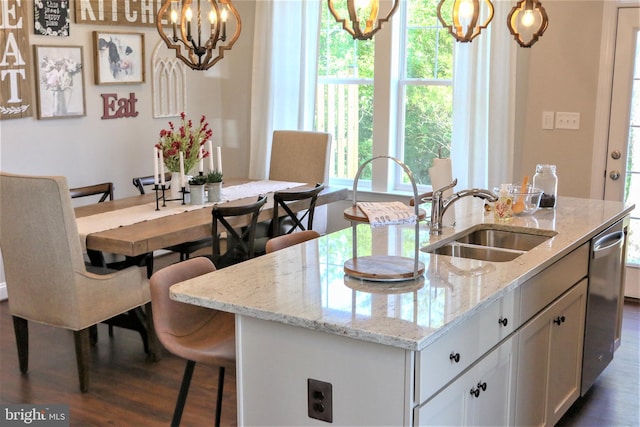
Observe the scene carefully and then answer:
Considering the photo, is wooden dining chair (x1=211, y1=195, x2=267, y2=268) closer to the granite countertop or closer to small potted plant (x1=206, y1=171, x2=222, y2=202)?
small potted plant (x1=206, y1=171, x2=222, y2=202)

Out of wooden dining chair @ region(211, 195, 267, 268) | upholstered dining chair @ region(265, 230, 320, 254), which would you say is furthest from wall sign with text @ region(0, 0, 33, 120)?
upholstered dining chair @ region(265, 230, 320, 254)

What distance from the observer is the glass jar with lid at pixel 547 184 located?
3.87 meters

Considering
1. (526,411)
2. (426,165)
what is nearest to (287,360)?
(526,411)

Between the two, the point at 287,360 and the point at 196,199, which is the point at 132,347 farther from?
the point at 287,360

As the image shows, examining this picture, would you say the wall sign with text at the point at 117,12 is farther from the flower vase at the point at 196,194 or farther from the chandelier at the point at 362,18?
the chandelier at the point at 362,18

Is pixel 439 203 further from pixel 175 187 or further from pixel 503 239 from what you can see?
pixel 175 187

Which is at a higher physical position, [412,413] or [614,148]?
[614,148]

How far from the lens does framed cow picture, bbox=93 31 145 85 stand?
18.5 ft

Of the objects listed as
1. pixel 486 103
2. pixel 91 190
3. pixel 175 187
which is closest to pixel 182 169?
pixel 175 187

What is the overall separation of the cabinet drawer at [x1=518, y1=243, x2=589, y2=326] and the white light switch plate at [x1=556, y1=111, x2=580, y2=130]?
2.23 metres

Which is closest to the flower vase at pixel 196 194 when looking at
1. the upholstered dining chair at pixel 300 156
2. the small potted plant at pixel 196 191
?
the small potted plant at pixel 196 191

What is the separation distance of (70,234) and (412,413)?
2.12 meters

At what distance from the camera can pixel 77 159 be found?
18.3 feet

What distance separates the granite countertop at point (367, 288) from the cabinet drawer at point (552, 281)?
0.05m
